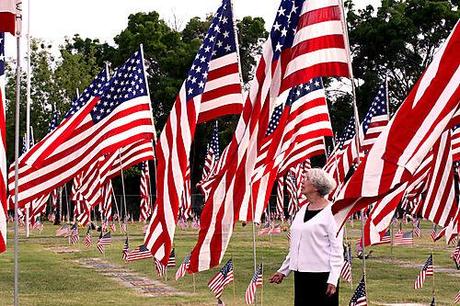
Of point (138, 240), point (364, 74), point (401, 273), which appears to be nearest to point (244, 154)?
point (401, 273)

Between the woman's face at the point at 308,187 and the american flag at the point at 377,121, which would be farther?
the american flag at the point at 377,121

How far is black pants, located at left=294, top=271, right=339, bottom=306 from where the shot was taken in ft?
29.6

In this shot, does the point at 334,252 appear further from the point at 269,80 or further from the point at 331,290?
the point at 269,80

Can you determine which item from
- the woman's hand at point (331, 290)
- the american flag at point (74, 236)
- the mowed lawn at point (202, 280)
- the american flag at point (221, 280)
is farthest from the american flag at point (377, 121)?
the woman's hand at point (331, 290)

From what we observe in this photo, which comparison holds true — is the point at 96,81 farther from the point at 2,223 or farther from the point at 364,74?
the point at 364,74

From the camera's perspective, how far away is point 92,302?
1653cm

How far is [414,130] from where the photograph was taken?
776 cm

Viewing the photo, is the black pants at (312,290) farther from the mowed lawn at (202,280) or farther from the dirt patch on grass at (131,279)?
the dirt patch on grass at (131,279)

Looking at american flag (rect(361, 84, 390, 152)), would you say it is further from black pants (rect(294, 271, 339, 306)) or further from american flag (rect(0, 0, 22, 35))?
black pants (rect(294, 271, 339, 306))

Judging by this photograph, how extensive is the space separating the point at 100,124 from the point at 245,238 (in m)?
21.4

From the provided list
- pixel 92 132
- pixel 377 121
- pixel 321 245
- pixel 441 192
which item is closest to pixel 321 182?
pixel 321 245

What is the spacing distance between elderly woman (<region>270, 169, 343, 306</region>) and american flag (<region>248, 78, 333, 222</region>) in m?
2.92

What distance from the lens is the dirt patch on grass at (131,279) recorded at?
18156 mm

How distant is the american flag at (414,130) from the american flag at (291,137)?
4274 millimetres
